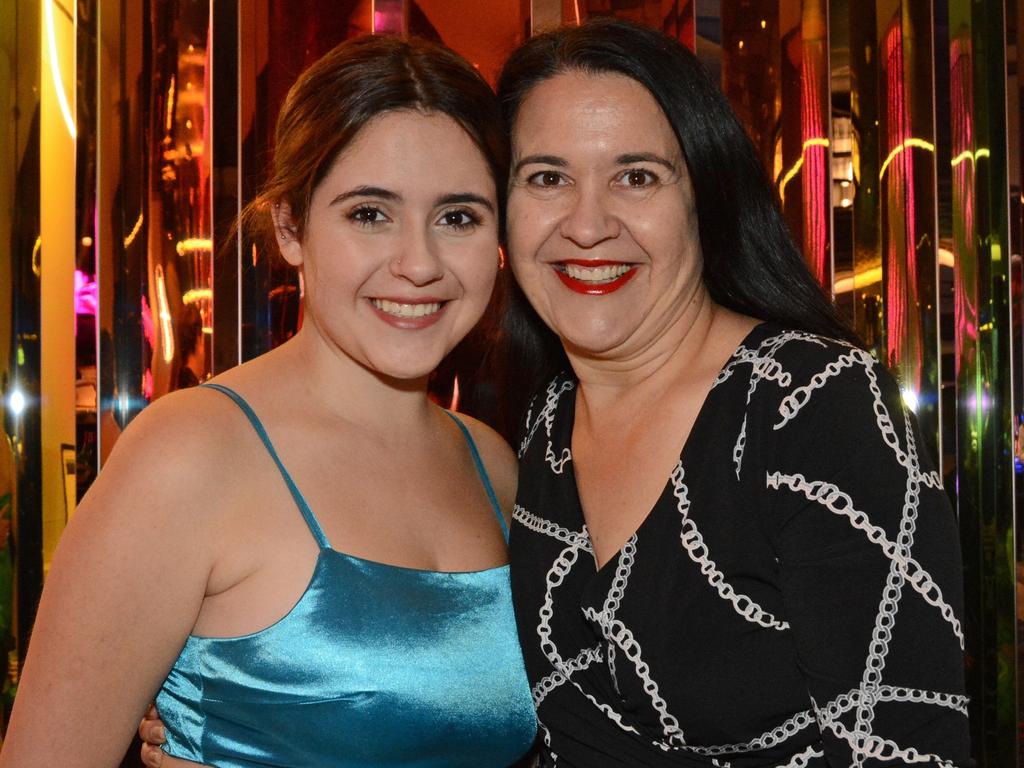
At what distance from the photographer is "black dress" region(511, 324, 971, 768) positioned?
1.26 meters

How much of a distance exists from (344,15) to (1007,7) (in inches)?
58.6

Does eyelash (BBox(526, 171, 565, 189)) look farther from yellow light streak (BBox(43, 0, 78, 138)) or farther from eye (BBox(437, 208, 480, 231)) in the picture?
yellow light streak (BBox(43, 0, 78, 138))

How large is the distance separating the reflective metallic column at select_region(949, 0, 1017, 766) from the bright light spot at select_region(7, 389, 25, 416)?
203 cm

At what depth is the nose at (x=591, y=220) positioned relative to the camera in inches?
63.7

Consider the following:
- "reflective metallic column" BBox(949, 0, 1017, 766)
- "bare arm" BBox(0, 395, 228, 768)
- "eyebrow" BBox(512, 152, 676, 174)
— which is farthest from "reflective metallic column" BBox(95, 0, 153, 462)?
A: "reflective metallic column" BBox(949, 0, 1017, 766)

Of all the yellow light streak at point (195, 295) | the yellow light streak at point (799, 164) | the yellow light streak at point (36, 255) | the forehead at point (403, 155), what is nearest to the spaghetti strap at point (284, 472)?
the forehead at point (403, 155)

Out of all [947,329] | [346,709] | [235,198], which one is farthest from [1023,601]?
[235,198]

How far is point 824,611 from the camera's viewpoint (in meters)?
1.29

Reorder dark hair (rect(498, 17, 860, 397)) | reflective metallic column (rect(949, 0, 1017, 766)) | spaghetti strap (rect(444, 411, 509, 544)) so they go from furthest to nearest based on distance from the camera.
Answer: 1. reflective metallic column (rect(949, 0, 1017, 766))
2. spaghetti strap (rect(444, 411, 509, 544))
3. dark hair (rect(498, 17, 860, 397))

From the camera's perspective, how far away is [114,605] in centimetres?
140

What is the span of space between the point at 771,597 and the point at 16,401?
1653 mm

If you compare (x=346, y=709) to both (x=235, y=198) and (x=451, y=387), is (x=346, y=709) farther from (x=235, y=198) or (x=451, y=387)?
(x=235, y=198)

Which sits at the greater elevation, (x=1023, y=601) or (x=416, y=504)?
(x=416, y=504)

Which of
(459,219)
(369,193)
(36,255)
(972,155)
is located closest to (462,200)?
(459,219)
